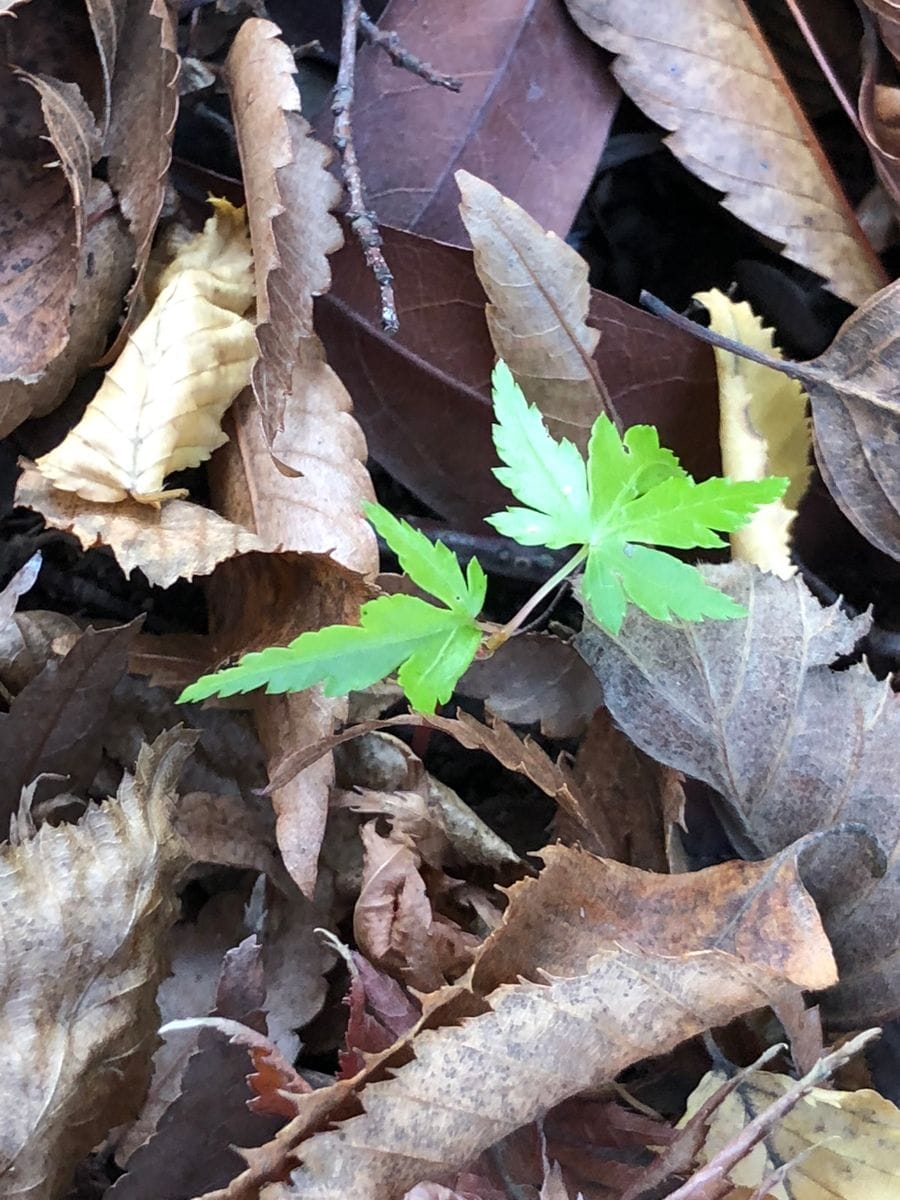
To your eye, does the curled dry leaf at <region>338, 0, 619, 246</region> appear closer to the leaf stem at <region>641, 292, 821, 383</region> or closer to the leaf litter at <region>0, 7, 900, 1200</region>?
the leaf litter at <region>0, 7, 900, 1200</region>

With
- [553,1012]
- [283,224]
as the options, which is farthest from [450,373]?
[553,1012]

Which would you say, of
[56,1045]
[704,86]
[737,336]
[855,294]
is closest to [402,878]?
[56,1045]

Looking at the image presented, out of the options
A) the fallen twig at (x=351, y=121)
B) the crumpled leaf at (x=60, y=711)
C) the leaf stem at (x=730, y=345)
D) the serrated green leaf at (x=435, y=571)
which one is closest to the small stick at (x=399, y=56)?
the fallen twig at (x=351, y=121)

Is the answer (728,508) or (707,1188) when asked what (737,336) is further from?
(707,1188)

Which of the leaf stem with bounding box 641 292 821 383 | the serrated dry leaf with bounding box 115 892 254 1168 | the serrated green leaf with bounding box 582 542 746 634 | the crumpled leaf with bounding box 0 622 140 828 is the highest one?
the leaf stem with bounding box 641 292 821 383

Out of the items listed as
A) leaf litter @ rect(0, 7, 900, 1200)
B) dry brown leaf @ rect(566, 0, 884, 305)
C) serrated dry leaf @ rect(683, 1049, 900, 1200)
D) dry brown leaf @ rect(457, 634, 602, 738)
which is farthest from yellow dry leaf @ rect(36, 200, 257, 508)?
serrated dry leaf @ rect(683, 1049, 900, 1200)
